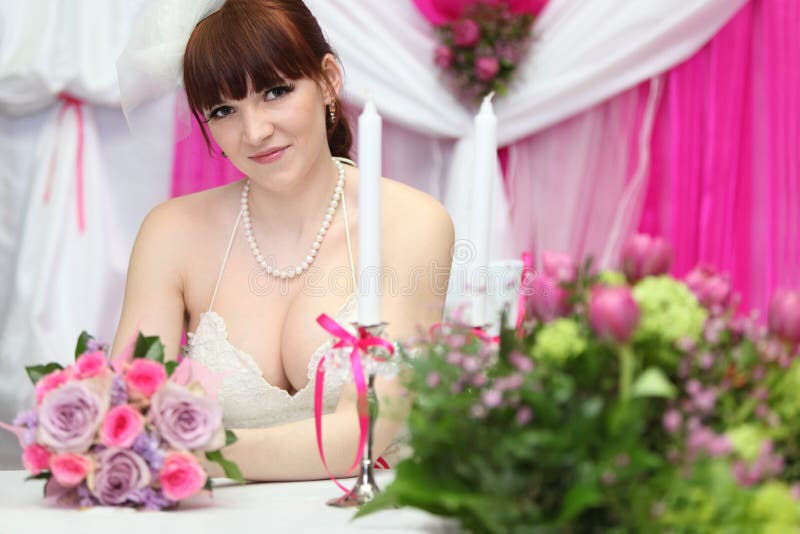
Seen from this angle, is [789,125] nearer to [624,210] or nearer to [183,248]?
[624,210]

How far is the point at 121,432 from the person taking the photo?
1.15m

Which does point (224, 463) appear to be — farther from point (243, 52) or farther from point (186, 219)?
point (186, 219)

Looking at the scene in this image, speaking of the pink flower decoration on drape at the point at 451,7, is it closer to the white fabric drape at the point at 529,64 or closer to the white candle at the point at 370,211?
the white fabric drape at the point at 529,64

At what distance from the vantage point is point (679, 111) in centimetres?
342

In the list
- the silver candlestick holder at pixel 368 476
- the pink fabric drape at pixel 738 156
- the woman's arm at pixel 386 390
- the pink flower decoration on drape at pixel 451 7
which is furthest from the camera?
the pink flower decoration on drape at pixel 451 7

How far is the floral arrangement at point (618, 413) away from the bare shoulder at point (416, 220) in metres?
1.04

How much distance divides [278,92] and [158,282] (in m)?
0.50

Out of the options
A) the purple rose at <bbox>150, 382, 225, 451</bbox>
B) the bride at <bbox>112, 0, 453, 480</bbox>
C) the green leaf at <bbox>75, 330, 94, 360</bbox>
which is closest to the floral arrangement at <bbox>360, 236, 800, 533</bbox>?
the purple rose at <bbox>150, 382, 225, 451</bbox>

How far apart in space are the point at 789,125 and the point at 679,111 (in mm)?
374

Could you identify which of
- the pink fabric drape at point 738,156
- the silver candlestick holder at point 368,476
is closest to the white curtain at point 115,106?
the pink fabric drape at point 738,156

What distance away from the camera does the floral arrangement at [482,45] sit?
3424mm

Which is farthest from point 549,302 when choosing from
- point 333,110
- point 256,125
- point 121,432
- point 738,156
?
point 738,156

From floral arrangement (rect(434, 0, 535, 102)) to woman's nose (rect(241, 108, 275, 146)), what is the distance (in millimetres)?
1647

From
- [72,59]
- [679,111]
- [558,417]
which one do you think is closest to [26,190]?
[72,59]
